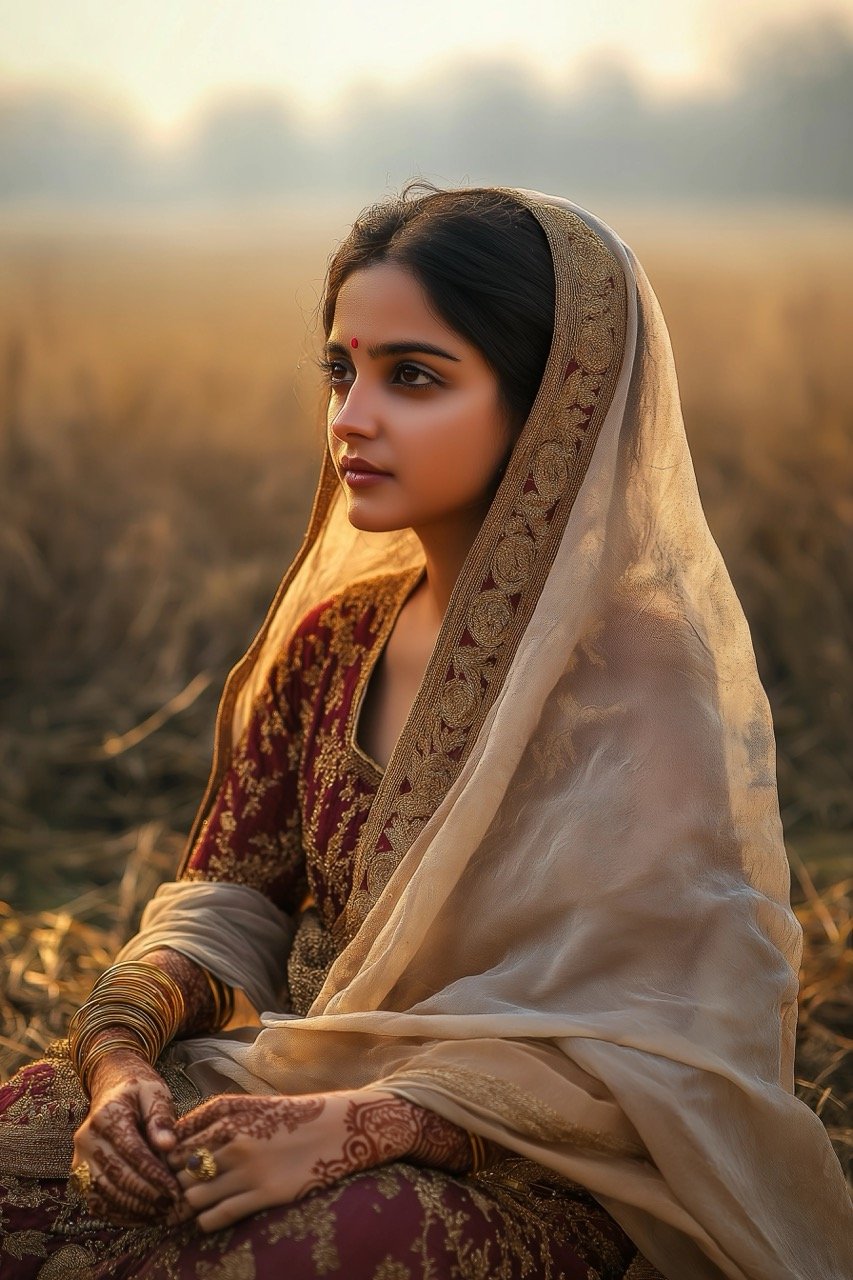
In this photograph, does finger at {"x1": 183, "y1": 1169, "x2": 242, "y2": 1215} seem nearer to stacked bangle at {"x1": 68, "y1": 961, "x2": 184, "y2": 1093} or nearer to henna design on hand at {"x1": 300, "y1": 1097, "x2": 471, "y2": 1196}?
henna design on hand at {"x1": 300, "y1": 1097, "x2": 471, "y2": 1196}

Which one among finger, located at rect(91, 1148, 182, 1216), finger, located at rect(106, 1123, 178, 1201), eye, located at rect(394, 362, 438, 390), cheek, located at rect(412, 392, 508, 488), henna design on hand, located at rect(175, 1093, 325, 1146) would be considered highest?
eye, located at rect(394, 362, 438, 390)

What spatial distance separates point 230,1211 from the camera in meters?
1.41

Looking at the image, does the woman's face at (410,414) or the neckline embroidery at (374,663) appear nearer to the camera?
the woman's face at (410,414)

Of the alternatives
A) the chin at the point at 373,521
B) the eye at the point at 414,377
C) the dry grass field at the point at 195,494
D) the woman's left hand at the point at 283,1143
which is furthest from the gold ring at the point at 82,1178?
the dry grass field at the point at 195,494

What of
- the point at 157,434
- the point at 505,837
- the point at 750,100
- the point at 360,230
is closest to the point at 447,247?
the point at 360,230

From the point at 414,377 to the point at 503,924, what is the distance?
694 millimetres

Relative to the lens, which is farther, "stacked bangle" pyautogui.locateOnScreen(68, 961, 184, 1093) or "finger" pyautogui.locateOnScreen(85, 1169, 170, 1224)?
"stacked bangle" pyautogui.locateOnScreen(68, 961, 184, 1093)

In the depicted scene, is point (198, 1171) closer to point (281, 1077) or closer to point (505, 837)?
point (281, 1077)

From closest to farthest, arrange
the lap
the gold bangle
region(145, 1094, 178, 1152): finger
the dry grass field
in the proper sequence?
1. the lap
2. region(145, 1094, 178, 1152): finger
3. the gold bangle
4. the dry grass field

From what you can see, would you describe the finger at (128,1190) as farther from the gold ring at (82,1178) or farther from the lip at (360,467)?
the lip at (360,467)

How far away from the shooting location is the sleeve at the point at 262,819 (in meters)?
2.10

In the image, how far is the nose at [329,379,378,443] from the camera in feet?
5.88

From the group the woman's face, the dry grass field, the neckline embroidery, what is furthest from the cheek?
the dry grass field

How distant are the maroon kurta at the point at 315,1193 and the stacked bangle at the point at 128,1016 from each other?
0.06 metres
